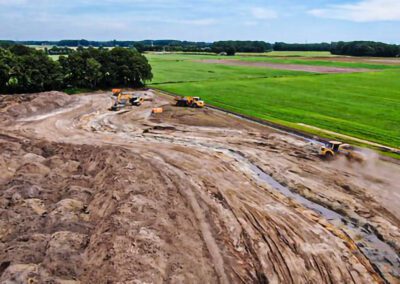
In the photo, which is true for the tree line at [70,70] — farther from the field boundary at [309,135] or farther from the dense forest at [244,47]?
the dense forest at [244,47]

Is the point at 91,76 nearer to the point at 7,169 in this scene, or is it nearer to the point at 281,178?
the point at 7,169

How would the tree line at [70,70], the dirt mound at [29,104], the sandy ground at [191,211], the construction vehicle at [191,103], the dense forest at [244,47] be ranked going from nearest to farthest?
1. the sandy ground at [191,211]
2. the dirt mound at [29,104]
3. the construction vehicle at [191,103]
4. the tree line at [70,70]
5. the dense forest at [244,47]

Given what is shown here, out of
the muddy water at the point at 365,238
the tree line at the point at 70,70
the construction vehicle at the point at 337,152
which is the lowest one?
the muddy water at the point at 365,238

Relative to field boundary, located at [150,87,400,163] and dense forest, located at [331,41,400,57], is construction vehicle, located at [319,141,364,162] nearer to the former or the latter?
field boundary, located at [150,87,400,163]

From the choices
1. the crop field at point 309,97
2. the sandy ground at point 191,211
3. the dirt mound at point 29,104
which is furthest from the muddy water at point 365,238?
the dirt mound at point 29,104

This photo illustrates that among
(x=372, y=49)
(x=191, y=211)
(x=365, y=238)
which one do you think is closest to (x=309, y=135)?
(x=365, y=238)

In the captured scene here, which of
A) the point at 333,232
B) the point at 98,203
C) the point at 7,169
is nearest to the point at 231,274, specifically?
the point at 333,232
